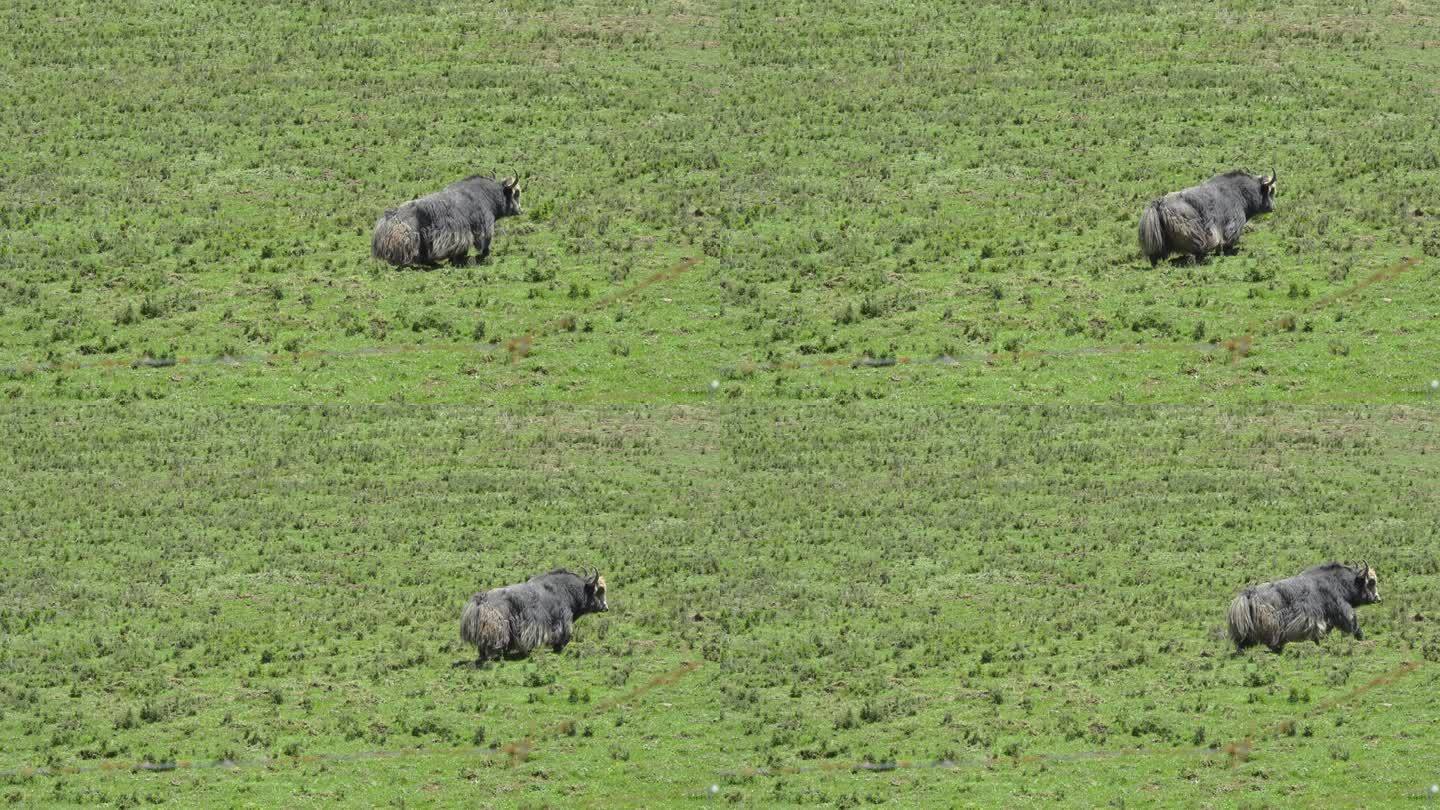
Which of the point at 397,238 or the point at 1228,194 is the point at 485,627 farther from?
the point at 1228,194

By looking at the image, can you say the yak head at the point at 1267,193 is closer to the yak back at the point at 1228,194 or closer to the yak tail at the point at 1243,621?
the yak back at the point at 1228,194

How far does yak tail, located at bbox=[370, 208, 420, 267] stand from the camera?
204 feet

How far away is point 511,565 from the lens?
5078cm

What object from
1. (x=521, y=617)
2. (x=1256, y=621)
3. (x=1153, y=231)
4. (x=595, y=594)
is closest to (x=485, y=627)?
(x=521, y=617)

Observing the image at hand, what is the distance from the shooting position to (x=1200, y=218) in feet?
204

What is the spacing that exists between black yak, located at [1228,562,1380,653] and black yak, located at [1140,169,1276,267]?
17896 mm

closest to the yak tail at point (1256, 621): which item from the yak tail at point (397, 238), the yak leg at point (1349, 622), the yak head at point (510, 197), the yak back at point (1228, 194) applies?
the yak leg at point (1349, 622)

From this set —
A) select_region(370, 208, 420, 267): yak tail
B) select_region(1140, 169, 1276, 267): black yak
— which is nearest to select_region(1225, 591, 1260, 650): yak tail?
select_region(1140, 169, 1276, 267): black yak

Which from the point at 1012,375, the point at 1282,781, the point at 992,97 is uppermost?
the point at 992,97

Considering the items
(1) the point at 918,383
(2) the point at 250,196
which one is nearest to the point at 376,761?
(1) the point at 918,383

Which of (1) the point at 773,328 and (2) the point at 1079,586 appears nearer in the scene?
(2) the point at 1079,586

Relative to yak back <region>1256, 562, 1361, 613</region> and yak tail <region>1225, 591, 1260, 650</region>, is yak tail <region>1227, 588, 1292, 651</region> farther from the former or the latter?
yak back <region>1256, 562, 1361, 613</region>

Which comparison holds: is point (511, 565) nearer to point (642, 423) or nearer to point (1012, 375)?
point (642, 423)

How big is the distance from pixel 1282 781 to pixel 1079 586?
10036 millimetres
